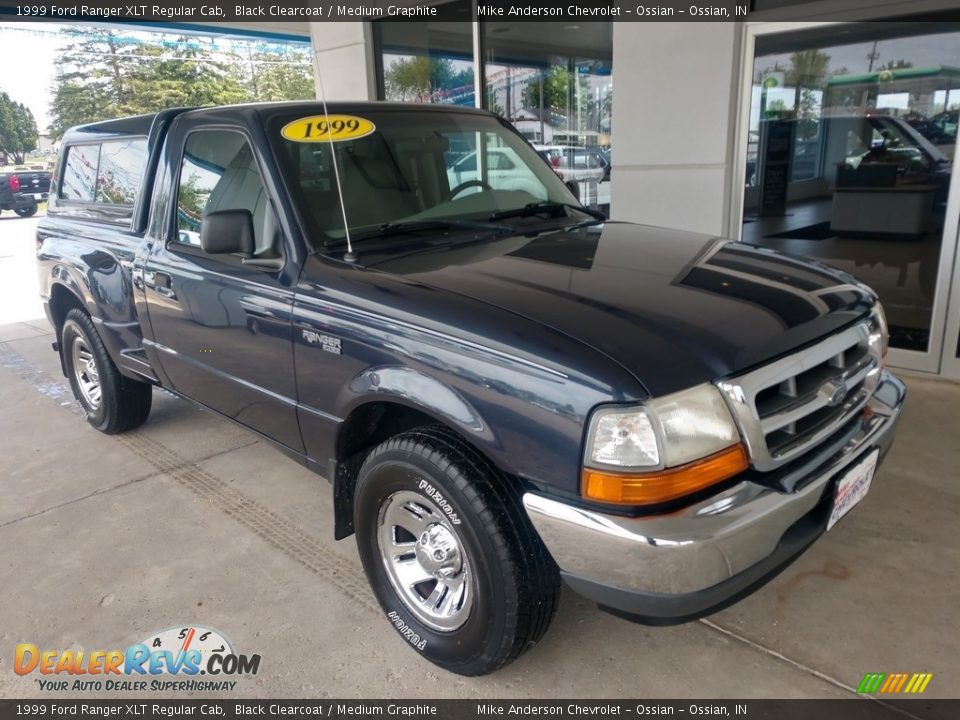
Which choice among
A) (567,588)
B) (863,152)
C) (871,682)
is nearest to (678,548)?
(871,682)

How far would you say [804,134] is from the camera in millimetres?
5379

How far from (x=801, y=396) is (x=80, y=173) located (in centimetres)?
433

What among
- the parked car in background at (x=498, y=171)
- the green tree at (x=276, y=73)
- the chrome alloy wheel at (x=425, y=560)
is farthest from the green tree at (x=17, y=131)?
the chrome alloy wheel at (x=425, y=560)

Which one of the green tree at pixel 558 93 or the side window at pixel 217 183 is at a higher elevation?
the green tree at pixel 558 93

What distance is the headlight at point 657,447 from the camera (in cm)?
184

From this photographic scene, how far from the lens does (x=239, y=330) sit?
2.96 m

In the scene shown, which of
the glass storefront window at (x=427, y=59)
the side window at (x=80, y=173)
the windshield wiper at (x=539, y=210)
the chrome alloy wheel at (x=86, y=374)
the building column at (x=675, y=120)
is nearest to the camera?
the windshield wiper at (x=539, y=210)

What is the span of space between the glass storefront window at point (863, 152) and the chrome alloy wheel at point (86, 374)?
502cm

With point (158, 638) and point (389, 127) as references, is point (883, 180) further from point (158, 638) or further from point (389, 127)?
point (158, 638)

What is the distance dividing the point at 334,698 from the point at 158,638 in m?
0.81

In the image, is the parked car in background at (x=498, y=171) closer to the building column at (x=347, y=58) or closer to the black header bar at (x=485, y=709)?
the black header bar at (x=485, y=709)

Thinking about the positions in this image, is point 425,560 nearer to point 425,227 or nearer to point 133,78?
point 425,227

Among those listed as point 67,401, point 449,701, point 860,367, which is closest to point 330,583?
point 449,701

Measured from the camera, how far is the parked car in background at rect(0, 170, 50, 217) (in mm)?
22078
